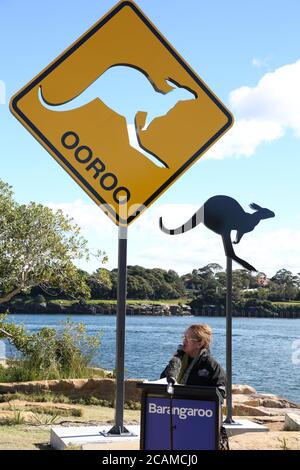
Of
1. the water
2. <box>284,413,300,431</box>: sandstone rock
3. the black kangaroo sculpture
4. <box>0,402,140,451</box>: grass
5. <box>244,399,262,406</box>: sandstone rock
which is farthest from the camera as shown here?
the water

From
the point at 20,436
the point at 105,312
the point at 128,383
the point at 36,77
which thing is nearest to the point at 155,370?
the point at 105,312

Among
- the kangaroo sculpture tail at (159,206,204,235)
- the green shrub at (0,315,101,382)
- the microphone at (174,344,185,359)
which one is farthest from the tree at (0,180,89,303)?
the microphone at (174,344,185,359)

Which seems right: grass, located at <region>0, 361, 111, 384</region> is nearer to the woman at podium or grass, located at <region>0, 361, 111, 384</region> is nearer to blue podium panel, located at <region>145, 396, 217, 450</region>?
the woman at podium

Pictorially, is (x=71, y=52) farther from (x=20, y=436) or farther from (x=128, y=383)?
(x=128, y=383)

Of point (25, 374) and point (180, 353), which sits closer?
point (180, 353)

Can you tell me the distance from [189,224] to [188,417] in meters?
3.62

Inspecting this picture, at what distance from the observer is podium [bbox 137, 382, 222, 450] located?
4574 mm

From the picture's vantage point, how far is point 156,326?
183ft

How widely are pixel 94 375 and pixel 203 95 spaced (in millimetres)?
8141

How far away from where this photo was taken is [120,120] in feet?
20.3

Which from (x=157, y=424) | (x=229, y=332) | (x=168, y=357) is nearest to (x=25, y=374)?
(x=229, y=332)

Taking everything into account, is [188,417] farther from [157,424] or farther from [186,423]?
[157,424]

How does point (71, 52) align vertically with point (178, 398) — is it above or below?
above

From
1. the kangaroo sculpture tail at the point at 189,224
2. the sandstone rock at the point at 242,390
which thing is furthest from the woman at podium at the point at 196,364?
the sandstone rock at the point at 242,390
